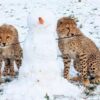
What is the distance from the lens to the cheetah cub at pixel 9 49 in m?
8.20

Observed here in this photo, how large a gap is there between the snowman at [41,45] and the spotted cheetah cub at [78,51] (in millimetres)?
1084

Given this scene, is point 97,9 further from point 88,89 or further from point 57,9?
point 88,89

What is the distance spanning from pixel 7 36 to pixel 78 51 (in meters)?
1.21

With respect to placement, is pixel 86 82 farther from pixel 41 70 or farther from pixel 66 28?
pixel 41 70

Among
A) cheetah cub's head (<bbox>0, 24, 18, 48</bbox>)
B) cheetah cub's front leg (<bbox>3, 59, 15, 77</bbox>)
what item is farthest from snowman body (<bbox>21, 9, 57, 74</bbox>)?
cheetah cub's front leg (<bbox>3, 59, 15, 77</bbox>)

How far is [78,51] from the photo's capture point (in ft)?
26.3

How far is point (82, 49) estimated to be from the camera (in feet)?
26.3

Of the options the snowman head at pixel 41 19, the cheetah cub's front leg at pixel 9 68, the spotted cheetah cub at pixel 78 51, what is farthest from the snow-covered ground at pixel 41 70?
the cheetah cub's front leg at pixel 9 68

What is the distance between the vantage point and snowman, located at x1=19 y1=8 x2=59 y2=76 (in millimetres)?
→ 6719

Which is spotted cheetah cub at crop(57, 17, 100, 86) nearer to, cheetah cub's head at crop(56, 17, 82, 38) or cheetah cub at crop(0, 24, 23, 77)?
cheetah cub's head at crop(56, 17, 82, 38)

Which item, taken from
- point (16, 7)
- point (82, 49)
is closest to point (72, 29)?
point (82, 49)

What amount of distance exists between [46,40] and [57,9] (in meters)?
8.65

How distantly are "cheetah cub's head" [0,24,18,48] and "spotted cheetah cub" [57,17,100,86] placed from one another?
0.82 metres

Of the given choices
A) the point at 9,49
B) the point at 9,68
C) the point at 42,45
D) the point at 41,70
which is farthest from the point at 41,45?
the point at 9,68
